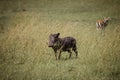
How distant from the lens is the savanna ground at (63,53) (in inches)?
191

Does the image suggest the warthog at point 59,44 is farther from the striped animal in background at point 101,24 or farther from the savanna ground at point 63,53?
the striped animal in background at point 101,24

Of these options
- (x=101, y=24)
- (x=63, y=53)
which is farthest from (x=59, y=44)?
(x=101, y=24)

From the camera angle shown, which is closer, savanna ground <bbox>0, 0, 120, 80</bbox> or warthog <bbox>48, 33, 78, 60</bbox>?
savanna ground <bbox>0, 0, 120, 80</bbox>

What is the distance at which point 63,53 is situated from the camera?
6113 millimetres

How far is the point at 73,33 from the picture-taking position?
7844 mm

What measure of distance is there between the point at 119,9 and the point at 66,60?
5337 millimetres

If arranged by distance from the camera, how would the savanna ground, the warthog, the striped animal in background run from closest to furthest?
the savanna ground
the warthog
the striped animal in background

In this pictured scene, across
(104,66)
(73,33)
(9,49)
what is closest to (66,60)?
(104,66)

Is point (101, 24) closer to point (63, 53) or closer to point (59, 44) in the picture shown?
point (63, 53)

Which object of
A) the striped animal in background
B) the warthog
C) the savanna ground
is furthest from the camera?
the striped animal in background

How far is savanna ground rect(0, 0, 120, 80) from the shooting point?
4.85 m

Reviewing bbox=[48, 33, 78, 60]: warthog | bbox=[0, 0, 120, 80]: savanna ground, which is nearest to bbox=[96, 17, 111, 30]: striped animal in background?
bbox=[0, 0, 120, 80]: savanna ground

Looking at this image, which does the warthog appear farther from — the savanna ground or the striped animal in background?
the striped animal in background

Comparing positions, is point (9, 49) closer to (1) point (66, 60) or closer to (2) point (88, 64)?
(1) point (66, 60)
